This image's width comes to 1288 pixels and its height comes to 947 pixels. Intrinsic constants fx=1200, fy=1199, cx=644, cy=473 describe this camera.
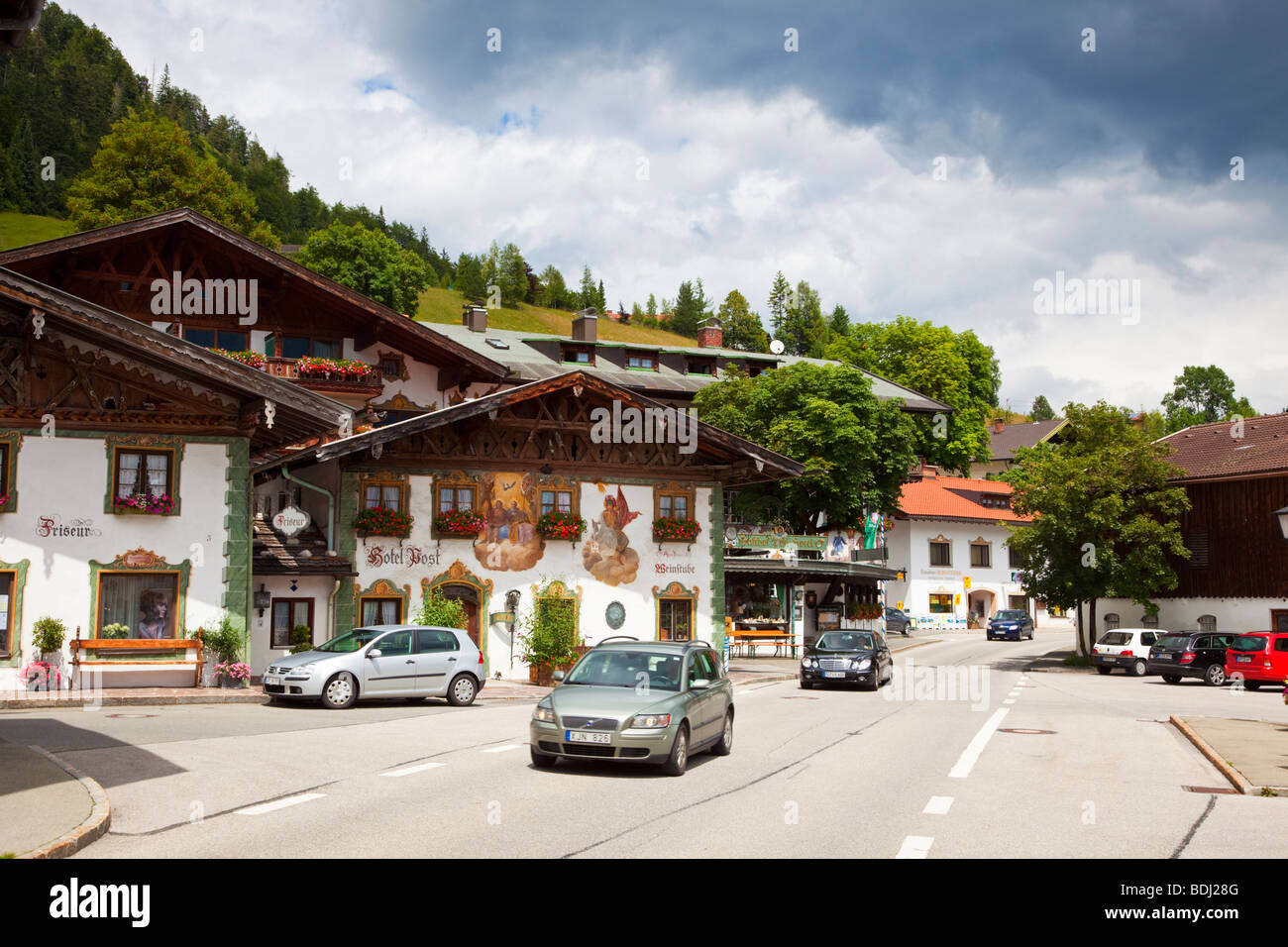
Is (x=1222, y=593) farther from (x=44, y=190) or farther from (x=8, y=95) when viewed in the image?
(x=8, y=95)

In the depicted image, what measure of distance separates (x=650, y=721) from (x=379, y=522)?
18.5 metres

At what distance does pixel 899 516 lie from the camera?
6819 cm

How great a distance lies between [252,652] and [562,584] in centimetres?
835

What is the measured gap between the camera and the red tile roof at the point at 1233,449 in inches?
1842

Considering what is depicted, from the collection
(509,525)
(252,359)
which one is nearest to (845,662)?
(509,525)

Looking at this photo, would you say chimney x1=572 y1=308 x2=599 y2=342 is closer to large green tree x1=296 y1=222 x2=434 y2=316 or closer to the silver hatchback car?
large green tree x1=296 y1=222 x2=434 y2=316

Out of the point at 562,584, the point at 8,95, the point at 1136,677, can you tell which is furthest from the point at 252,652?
the point at 8,95

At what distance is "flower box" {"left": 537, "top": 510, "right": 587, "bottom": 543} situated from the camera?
32594mm

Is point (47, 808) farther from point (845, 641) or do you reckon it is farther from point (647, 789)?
point (845, 641)

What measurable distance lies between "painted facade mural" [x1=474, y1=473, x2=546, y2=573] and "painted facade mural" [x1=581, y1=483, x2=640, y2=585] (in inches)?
59.0

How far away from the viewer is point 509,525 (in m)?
32.6

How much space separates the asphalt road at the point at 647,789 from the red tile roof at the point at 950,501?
158 ft

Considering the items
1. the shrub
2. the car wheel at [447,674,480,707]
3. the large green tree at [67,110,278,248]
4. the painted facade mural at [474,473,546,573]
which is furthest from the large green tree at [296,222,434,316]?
the car wheel at [447,674,480,707]

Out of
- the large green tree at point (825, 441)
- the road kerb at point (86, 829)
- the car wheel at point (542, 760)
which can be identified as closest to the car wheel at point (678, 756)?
the car wheel at point (542, 760)
